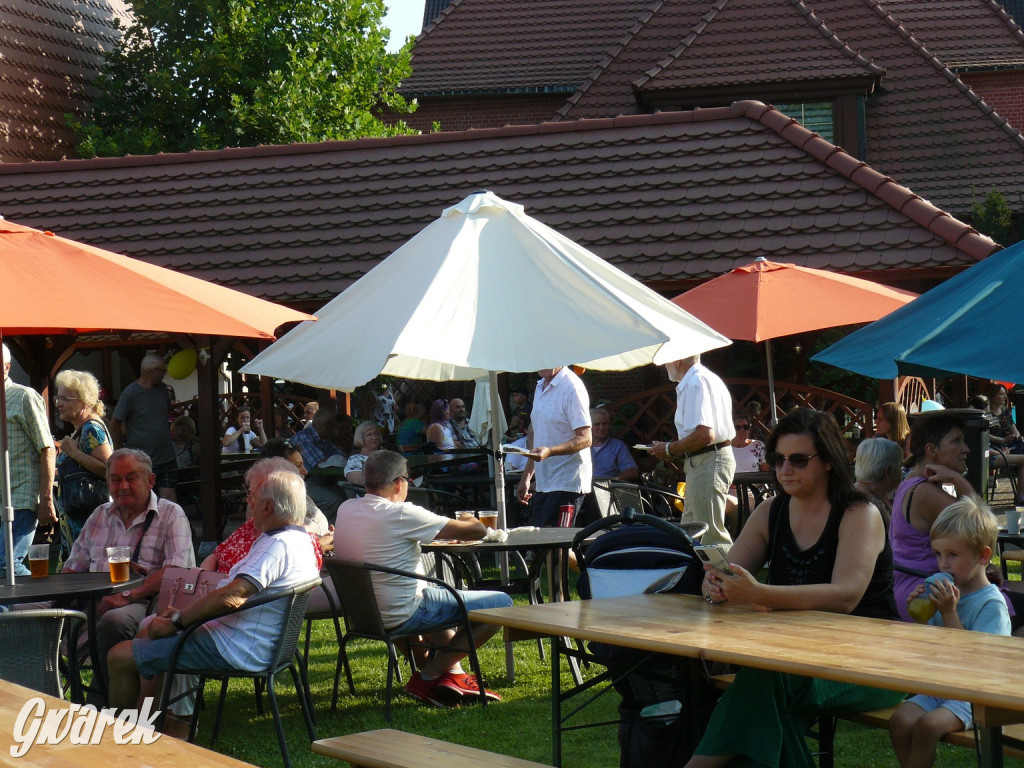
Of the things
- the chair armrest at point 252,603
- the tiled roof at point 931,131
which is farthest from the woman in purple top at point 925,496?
the tiled roof at point 931,131

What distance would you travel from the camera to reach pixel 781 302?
29.3 feet

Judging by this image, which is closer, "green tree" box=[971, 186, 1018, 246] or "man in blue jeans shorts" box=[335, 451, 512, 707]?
"man in blue jeans shorts" box=[335, 451, 512, 707]

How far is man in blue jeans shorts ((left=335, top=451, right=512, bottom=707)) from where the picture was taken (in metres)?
5.86

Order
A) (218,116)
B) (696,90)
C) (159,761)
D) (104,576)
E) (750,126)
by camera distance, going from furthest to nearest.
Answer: (218,116) < (696,90) < (750,126) < (104,576) < (159,761)

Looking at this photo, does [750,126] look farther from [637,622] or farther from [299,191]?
[637,622]

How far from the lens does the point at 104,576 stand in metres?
5.64

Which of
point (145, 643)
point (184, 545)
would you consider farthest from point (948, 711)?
point (184, 545)

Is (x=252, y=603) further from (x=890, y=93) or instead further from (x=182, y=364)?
(x=890, y=93)

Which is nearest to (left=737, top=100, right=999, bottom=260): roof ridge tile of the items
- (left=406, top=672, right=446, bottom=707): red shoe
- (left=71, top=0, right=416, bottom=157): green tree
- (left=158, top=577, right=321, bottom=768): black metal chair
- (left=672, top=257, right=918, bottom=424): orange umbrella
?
(left=672, top=257, right=918, bottom=424): orange umbrella

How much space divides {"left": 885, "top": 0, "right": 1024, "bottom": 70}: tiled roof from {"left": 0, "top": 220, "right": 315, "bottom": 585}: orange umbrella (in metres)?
20.9

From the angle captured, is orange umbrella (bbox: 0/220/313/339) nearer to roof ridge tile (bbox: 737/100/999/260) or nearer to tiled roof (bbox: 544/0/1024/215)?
roof ridge tile (bbox: 737/100/999/260)

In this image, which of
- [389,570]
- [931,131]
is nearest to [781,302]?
[389,570]

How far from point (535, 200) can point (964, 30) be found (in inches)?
591

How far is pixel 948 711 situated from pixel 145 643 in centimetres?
318
